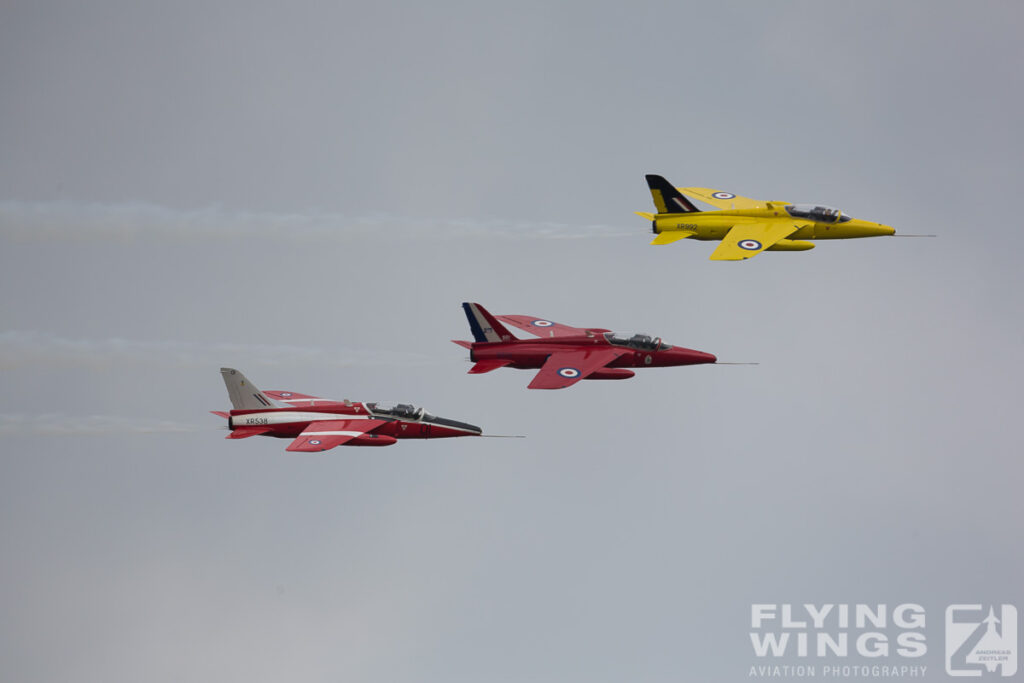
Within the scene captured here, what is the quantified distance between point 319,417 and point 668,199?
15916mm

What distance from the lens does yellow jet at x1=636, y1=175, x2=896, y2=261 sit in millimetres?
64750

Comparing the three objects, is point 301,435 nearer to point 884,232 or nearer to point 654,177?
point 654,177

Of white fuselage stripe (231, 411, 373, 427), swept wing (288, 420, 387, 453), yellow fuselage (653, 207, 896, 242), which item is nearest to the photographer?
swept wing (288, 420, 387, 453)

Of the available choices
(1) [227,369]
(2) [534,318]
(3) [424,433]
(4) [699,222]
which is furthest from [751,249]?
(1) [227,369]

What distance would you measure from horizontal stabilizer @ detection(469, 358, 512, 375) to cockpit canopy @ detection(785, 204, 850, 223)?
477 inches

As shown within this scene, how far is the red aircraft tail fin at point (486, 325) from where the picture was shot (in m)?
62.9

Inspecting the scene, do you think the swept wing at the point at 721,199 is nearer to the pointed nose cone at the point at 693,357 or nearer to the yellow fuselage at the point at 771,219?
the yellow fuselage at the point at 771,219

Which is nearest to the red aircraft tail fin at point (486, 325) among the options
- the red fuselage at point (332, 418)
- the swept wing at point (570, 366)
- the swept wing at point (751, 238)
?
the swept wing at point (570, 366)

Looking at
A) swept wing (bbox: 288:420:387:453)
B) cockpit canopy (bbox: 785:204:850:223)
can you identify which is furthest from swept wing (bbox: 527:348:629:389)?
cockpit canopy (bbox: 785:204:850:223)

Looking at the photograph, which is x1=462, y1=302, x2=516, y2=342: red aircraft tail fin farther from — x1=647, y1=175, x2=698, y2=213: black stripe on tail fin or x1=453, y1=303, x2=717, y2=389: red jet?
x1=647, y1=175, x2=698, y2=213: black stripe on tail fin

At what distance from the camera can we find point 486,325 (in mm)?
63000

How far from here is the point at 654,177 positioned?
66.9m

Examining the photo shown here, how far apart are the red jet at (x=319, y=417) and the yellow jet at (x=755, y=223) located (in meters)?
11.4

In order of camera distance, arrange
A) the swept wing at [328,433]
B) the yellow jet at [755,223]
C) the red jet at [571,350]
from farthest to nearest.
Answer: the yellow jet at [755,223] < the red jet at [571,350] < the swept wing at [328,433]
